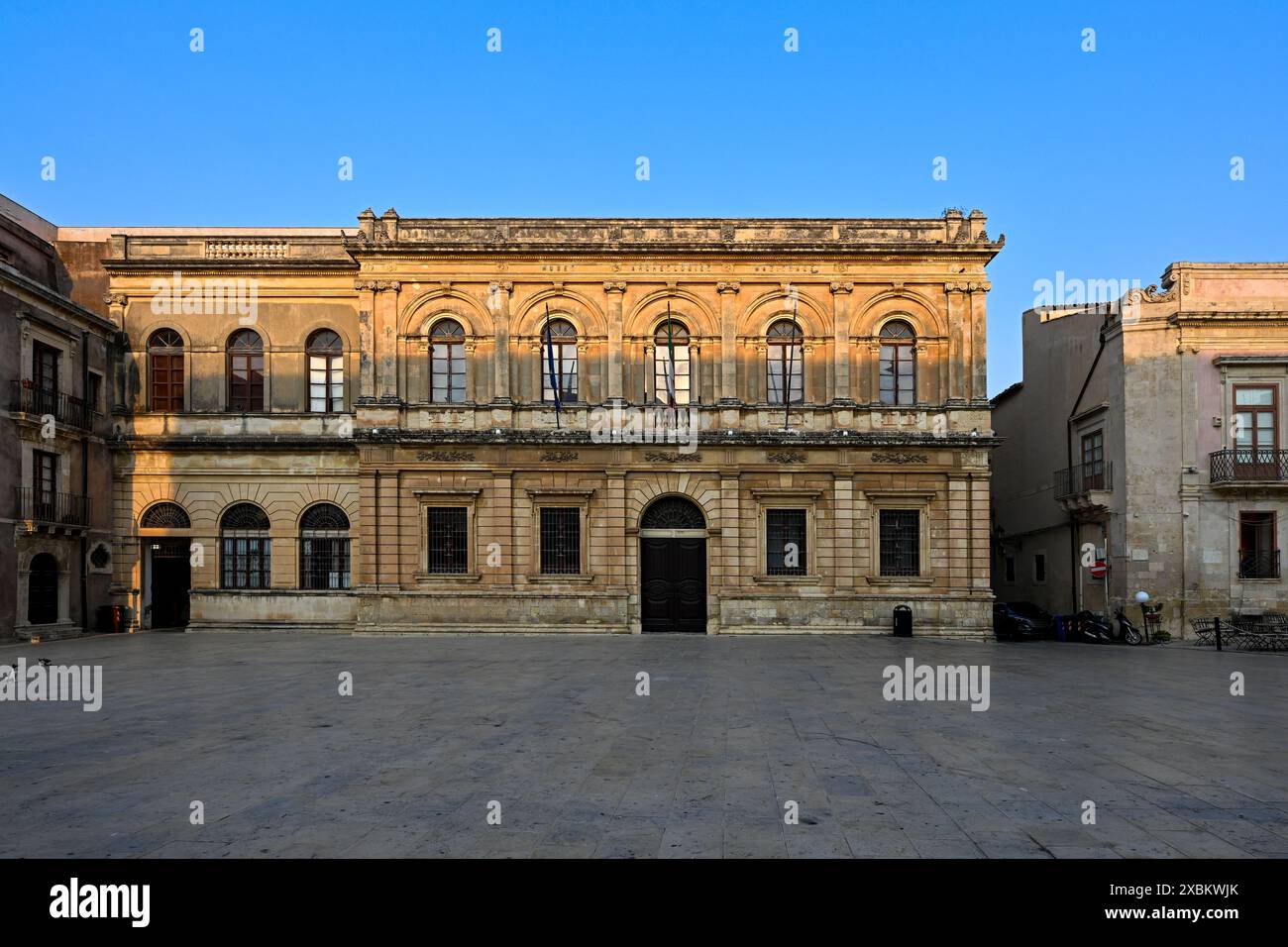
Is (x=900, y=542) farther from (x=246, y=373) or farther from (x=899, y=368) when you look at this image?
(x=246, y=373)

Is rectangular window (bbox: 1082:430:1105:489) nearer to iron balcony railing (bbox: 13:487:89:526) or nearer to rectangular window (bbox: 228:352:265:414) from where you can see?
rectangular window (bbox: 228:352:265:414)

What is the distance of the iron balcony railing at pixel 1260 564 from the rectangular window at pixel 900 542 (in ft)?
30.7

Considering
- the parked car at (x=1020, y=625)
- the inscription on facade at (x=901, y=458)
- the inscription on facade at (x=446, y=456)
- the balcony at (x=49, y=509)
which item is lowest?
the parked car at (x=1020, y=625)

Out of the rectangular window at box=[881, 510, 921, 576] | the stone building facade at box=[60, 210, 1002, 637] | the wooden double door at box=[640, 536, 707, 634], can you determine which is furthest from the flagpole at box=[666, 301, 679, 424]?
the rectangular window at box=[881, 510, 921, 576]

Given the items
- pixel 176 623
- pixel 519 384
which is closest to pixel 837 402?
pixel 519 384

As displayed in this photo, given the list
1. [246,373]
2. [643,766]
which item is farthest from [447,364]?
[643,766]

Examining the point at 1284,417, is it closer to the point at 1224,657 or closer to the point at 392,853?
the point at 1224,657

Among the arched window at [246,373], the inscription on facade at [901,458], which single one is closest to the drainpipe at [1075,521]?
the inscription on facade at [901,458]

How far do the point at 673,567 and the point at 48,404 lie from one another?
63.4ft

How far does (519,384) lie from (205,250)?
37.7ft

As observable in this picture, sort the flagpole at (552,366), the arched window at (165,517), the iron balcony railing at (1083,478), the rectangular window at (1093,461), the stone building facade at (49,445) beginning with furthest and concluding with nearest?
the arched window at (165,517) < the rectangular window at (1093,461) < the iron balcony railing at (1083,478) < the flagpole at (552,366) < the stone building facade at (49,445)

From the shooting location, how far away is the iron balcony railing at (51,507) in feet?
78.2

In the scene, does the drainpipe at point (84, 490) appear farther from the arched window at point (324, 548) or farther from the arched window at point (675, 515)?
the arched window at point (675, 515)
